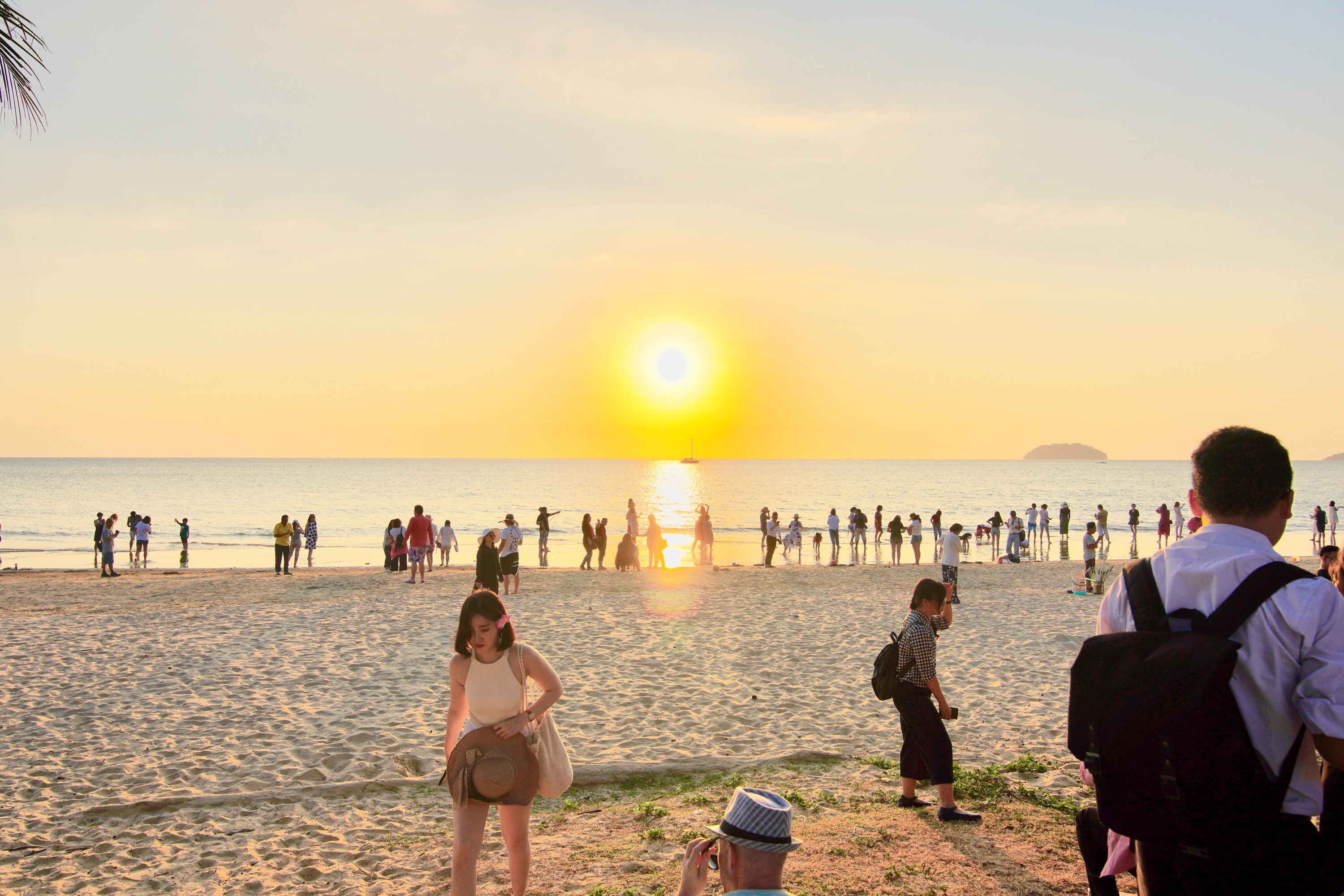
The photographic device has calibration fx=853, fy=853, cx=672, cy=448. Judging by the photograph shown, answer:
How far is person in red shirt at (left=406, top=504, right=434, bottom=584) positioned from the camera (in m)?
20.4

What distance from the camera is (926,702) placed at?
18.8 ft

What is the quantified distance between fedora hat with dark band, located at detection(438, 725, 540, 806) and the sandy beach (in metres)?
1.13

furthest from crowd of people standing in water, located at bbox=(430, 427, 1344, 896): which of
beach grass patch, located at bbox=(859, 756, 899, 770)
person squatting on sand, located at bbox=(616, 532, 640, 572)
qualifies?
person squatting on sand, located at bbox=(616, 532, 640, 572)

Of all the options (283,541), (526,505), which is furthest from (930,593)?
(526,505)

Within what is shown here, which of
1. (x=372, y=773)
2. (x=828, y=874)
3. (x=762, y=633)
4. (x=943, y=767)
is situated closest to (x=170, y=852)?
(x=372, y=773)

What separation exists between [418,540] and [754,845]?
1916 cm

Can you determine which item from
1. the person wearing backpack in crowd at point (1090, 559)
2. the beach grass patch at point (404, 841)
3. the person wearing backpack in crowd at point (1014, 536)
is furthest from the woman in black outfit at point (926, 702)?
the person wearing backpack in crowd at point (1014, 536)

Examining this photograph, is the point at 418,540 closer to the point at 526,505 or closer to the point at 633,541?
the point at 633,541

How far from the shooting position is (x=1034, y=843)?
5355 millimetres

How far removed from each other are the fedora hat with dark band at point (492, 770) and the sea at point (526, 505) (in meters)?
24.0

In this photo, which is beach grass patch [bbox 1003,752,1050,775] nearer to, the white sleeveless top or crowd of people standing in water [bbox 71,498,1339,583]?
the white sleeveless top

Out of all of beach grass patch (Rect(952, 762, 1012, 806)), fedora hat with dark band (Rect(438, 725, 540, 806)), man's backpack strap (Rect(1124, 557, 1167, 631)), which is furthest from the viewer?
beach grass patch (Rect(952, 762, 1012, 806))

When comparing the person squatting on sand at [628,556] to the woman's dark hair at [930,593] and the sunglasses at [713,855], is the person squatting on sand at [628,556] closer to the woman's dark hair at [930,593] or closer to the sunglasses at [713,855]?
the woman's dark hair at [930,593]

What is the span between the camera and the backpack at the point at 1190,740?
7.43 ft
